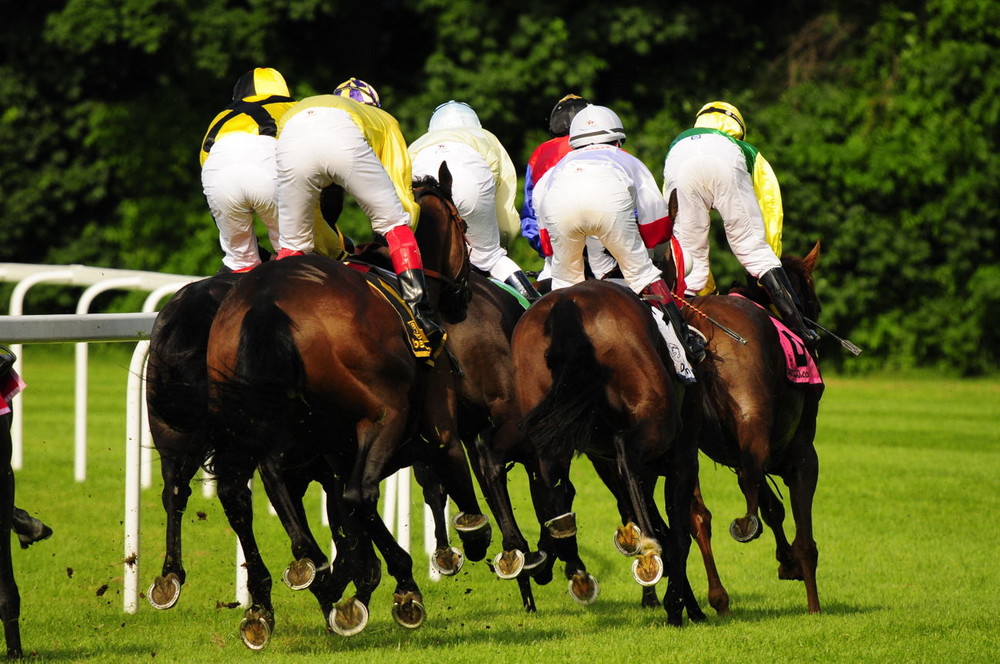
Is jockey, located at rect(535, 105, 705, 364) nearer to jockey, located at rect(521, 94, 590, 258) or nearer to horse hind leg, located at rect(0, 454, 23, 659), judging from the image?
jockey, located at rect(521, 94, 590, 258)

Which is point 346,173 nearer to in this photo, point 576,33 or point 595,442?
point 595,442

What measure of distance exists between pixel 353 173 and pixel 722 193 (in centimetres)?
272

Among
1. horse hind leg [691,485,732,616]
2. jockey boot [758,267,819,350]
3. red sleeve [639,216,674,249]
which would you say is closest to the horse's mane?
red sleeve [639,216,674,249]

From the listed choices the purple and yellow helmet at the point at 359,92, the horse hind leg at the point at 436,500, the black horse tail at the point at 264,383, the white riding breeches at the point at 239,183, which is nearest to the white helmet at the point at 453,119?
the purple and yellow helmet at the point at 359,92

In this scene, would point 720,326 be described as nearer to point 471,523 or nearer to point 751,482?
point 751,482

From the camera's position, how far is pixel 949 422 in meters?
16.6

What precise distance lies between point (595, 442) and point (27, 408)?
1172 cm

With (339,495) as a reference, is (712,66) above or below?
above

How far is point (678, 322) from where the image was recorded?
7055 millimetres

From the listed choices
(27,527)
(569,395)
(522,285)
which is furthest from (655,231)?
(27,527)

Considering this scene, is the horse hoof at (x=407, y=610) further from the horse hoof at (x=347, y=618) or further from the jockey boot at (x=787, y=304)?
the jockey boot at (x=787, y=304)

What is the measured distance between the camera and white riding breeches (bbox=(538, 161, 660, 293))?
7.20 meters

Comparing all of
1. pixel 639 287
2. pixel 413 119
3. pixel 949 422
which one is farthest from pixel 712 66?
pixel 639 287

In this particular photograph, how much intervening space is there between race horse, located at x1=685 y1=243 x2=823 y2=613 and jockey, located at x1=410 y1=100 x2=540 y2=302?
3.43 ft
